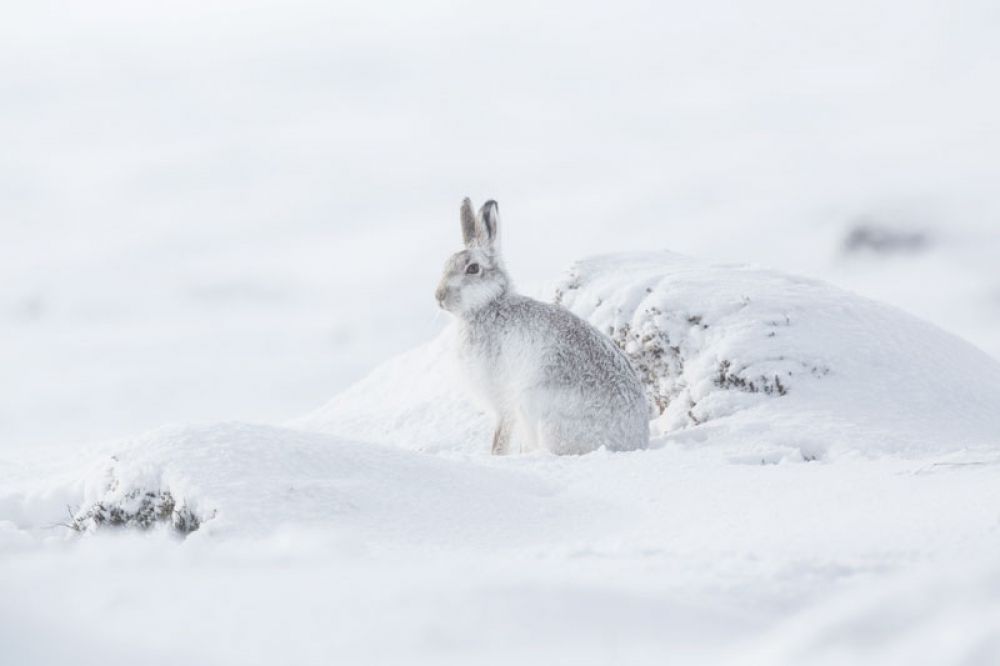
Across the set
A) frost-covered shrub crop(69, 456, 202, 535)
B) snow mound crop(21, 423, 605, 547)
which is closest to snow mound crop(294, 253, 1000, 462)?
snow mound crop(21, 423, 605, 547)

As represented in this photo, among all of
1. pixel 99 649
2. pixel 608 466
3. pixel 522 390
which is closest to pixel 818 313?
pixel 522 390

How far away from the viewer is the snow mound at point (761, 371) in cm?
956

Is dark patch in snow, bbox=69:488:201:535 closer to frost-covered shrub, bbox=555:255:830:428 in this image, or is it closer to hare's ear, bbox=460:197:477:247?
hare's ear, bbox=460:197:477:247

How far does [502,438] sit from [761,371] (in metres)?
2.95

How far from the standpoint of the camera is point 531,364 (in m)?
8.97

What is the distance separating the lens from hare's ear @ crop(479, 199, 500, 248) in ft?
31.1

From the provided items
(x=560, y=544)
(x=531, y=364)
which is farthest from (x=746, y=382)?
(x=560, y=544)

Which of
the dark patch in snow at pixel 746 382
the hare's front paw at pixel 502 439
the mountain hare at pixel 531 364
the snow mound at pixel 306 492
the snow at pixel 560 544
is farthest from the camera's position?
the dark patch in snow at pixel 746 382

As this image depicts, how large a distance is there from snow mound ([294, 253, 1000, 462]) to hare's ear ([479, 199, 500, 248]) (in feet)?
3.79

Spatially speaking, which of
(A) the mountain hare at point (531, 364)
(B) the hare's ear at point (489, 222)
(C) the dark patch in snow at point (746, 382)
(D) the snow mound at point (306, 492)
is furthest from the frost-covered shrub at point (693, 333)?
(D) the snow mound at point (306, 492)

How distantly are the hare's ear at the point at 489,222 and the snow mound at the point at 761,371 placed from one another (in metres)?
1.16

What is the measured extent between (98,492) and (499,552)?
3.04 m

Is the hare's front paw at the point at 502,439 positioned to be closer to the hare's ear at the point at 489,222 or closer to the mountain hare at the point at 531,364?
the mountain hare at the point at 531,364

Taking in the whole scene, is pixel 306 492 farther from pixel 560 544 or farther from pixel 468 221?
pixel 468 221
